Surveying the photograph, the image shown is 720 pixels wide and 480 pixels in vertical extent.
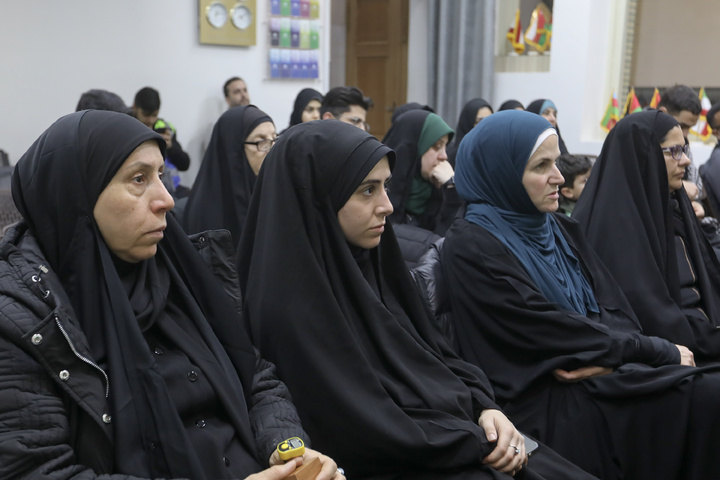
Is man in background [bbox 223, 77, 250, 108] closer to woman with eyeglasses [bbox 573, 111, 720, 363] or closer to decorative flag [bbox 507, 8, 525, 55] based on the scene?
decorative flag [bbox 507, 8, 525, 55]

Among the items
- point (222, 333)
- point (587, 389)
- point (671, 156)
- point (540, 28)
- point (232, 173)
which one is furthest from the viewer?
point (540, 28)

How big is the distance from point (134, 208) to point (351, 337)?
591mm

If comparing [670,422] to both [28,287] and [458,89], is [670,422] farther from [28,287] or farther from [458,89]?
[458,89]

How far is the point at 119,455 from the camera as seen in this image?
49.1 inches

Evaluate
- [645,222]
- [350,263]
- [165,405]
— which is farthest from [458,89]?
[165,405]

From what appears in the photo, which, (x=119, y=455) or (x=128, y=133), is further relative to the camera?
(x=128, y=133)

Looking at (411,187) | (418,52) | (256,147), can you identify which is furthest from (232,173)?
(418,52)

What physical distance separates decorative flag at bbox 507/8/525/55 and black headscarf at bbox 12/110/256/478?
680 centimetres

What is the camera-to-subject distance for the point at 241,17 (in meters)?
6.17

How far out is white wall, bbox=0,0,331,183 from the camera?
5.09 metres

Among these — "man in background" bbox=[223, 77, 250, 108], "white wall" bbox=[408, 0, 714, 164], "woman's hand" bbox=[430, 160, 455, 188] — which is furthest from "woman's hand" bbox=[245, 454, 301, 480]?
"white wall" bbox=[408, 0, 714, 164]

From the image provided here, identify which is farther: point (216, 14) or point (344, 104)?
point (216, 14)

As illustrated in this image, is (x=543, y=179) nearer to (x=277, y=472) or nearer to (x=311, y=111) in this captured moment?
(x=277, y=472)

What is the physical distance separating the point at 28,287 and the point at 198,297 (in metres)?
0.41
